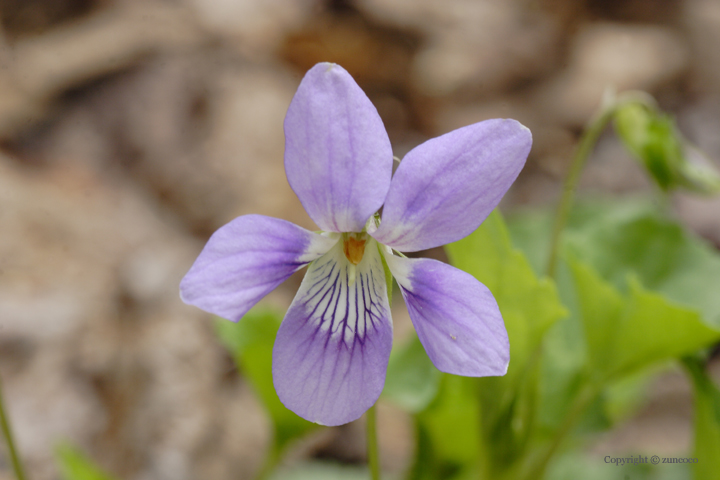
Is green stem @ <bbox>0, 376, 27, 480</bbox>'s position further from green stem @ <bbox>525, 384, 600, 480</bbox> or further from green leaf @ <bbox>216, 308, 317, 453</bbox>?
green stem @ <bbox>525, 384, 600, 480</bbox>

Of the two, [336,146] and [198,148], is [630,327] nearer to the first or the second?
[336,146]

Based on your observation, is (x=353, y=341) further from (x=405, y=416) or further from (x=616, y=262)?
(x=405, y=416)

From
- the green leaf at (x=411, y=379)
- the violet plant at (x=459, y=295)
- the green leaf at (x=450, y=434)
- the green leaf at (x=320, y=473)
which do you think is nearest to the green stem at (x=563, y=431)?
the violet plant at (x=459, y=295)

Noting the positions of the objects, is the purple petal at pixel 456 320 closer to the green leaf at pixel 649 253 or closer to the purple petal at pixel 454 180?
the purple petal at pixel 454 180

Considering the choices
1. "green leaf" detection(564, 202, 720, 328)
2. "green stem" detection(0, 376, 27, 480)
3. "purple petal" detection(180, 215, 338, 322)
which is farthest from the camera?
"green leaf" detection(564, 202, 720, 328)

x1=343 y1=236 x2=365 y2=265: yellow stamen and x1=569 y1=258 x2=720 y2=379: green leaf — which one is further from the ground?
x1=343 y1=236 x2=365 y2=265: yellow stamen

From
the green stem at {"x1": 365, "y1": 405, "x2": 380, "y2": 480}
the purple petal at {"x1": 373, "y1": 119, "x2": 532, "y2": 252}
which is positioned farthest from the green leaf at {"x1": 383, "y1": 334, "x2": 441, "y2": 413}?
the purple petal at {"x1": 373, "y1": 119, "x2": 532, "y2": 252}

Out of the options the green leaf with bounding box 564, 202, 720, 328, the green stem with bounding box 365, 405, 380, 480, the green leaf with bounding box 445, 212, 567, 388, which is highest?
the green leaf with bounding box 445, 212, 567, 388
